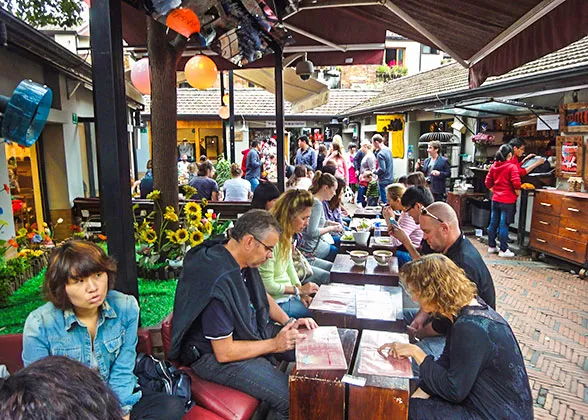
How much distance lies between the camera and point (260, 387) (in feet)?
7.80

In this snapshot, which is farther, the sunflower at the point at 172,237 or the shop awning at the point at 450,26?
the sunflower at the point at 172,237

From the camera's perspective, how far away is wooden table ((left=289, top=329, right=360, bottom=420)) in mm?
2049

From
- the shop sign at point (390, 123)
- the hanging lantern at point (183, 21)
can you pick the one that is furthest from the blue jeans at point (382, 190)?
the hanging lantern at point (183, 21)

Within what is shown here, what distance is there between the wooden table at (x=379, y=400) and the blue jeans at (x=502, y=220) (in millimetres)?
6465

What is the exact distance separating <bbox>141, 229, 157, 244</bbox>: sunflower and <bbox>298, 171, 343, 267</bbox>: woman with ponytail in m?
1.64

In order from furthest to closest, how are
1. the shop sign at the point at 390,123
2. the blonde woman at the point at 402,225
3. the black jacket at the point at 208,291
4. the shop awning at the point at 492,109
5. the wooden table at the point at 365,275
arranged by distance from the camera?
1. the shop sign at the point at 390,123
2. the shop awning at the point at 492,109
3. the blonde woman at the point at 402,225
4. the wooden table at the point at 365,275
5. the black jacket at the point at 208,291

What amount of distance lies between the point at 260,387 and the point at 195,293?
2.15 feet

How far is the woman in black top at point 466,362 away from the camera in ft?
6.34

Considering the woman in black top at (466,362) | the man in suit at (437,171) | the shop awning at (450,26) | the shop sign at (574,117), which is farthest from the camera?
the man in suit at (437,171)

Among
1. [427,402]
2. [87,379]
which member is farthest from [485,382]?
[87,379]

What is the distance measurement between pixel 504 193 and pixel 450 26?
4744mm

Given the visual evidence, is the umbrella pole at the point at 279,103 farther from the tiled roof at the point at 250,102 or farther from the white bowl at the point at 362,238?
the tiled roof at the point at 250,102

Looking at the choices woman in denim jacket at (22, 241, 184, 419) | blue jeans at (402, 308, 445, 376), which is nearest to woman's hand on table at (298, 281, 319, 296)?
blue jeans at (402, 308, 445, 376)

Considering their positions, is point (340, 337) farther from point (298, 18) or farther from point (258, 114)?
point (258, 114)
